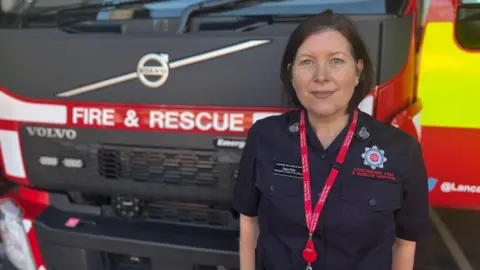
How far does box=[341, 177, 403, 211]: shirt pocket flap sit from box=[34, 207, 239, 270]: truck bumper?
0.88 meters

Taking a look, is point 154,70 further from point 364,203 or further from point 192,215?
point 364,203

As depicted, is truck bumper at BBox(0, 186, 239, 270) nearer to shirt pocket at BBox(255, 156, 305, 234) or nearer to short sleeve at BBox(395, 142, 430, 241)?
shirt pocket at BBox(255, 156, 305, 234)

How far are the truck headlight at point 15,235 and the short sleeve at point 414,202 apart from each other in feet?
6.05

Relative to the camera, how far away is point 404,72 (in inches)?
84.7

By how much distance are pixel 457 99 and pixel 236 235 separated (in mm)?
1172

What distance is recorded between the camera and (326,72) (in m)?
1.55

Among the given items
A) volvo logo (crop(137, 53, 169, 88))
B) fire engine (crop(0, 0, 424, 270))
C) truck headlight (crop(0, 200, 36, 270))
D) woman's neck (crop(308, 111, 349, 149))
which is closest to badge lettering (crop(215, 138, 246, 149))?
fire engine (crop(0, 0, 424, 270))

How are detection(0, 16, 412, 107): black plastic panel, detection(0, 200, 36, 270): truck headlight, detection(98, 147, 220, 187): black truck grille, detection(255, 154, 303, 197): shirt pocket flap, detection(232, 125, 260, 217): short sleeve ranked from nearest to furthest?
detection(255, 154, 303, 197): shirt pocket flap, detection(232, 125, 260, 217): short sleeve, detection(0, 16, 412, 107): black plastic panel, detection(98, 147, 220, 187): black truck grille, detection(0, 200, 36, 270): truck headlight

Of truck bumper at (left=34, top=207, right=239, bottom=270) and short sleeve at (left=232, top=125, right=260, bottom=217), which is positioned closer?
short sleeve at (left=232, top=125, right=260, bottom=217)

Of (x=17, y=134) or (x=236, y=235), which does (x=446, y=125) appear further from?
(x=17, y=134)

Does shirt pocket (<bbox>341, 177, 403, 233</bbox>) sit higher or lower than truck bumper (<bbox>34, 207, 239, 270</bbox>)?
higher

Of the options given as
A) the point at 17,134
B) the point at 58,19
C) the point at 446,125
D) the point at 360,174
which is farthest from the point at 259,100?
the point at 17,134

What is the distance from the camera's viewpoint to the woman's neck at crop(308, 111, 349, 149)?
1693mm

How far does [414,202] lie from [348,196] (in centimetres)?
23
